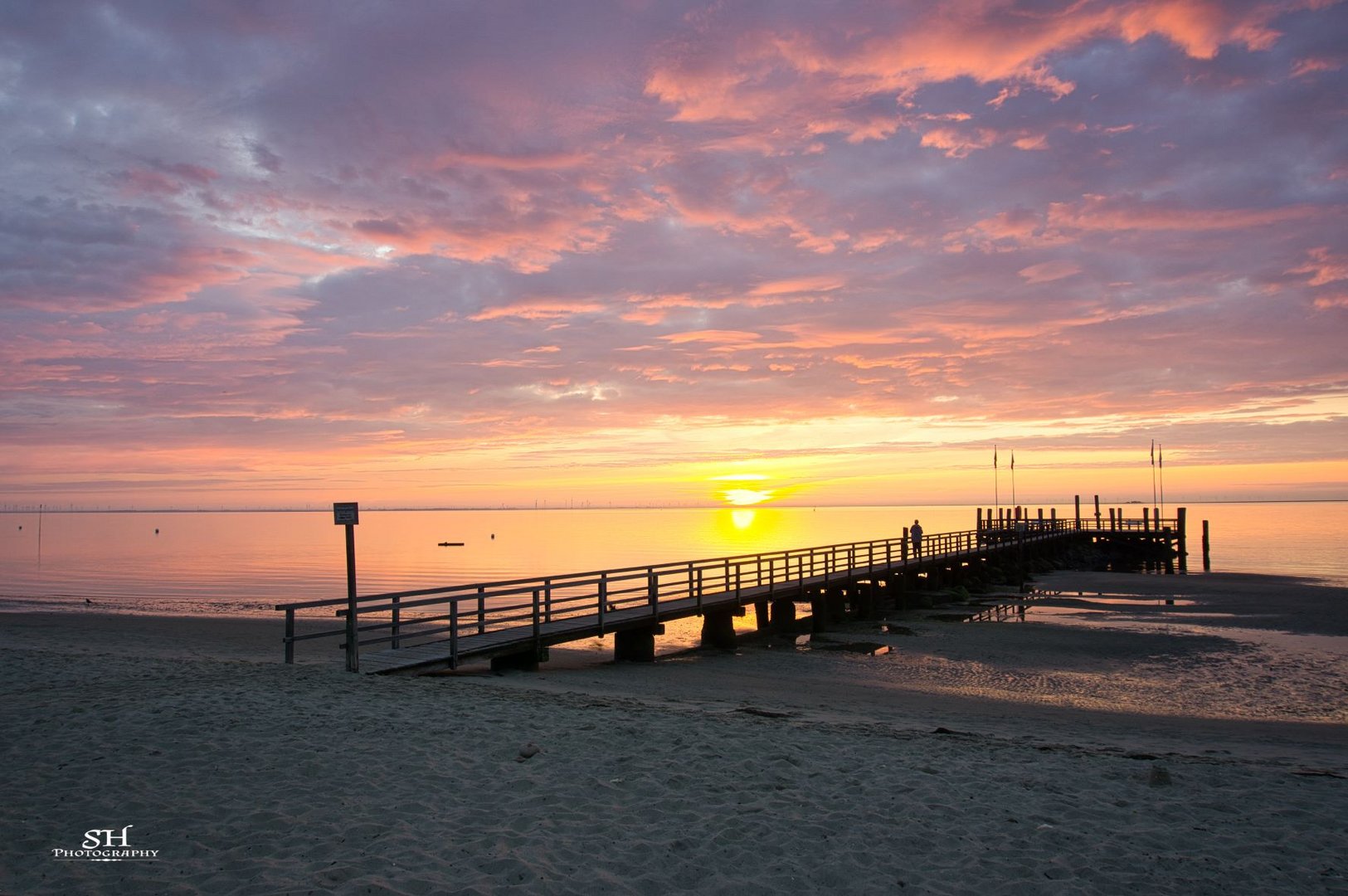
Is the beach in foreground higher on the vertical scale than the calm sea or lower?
higher

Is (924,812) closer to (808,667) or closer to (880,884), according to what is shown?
(880,884)

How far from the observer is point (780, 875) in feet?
18.8

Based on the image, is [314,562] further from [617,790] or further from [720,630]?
[617,790]

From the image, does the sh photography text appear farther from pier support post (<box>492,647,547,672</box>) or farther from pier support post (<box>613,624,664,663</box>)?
pier support post (<box>613,624,664,663</box>)

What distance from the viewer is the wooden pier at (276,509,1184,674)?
13.7 metres

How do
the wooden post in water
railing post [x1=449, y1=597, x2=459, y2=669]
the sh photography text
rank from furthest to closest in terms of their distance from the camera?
the wooden post in water < railing post [x1=449, y1=597, x2=459, y2=669] < the sh photography text

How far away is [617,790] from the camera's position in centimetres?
729

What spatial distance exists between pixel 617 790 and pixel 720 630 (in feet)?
48.1

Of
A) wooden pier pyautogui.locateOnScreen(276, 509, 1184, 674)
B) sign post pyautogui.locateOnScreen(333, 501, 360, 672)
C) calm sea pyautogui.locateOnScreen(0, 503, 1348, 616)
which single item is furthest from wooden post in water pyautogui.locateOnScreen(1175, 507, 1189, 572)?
sign post pyautogui.locateOnScreen(333, 501, 360, 672)

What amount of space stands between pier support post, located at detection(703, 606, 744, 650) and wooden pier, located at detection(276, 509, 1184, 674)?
0.03m

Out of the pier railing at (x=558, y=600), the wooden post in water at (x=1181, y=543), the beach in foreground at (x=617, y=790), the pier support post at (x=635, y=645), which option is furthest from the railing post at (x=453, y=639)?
the wooden post in water at (x=1181, y=543)

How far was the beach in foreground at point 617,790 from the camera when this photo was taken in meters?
5.66

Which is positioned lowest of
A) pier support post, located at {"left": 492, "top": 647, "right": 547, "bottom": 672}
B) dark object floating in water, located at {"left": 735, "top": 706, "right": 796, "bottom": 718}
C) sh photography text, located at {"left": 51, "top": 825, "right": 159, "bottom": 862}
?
pier support post, located at {"left": 492, "top": 647, "right": 547, "bottom": 672}

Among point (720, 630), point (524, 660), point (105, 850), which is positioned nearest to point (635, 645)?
point (524, 660)
